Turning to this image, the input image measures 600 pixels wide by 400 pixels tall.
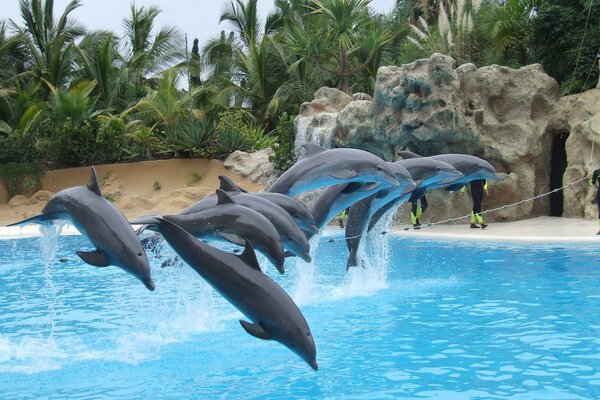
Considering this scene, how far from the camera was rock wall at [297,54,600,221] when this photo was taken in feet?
48.0

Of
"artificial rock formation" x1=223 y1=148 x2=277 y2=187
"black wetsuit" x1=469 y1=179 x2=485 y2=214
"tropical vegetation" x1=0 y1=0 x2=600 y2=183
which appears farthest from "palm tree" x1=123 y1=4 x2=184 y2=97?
"black wetsuit" x1=469 y1=179 x2=485 y2=214

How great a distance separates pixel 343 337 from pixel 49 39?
83.8ft

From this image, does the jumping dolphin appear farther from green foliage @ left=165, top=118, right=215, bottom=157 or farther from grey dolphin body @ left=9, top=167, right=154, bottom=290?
green foliage @ left=165, top=118, right=215, bottom=157

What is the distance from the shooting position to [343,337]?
21.5 feet

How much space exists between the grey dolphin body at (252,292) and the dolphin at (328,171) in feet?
6.31

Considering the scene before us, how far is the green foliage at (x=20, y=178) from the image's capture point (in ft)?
72.6

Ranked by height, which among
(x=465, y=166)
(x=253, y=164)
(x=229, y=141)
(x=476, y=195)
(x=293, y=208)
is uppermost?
(x=229, y=141)

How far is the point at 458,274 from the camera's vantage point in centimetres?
974

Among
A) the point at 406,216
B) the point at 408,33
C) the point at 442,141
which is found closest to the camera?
the point at 442,141

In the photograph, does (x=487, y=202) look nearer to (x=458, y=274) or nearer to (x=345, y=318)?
(x=458, y=274)

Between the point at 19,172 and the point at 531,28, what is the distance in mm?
15749

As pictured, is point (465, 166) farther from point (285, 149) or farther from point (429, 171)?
point (285, 149)

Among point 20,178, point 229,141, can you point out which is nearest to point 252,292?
point 229,141

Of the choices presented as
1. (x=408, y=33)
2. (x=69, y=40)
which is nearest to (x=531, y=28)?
(x=408, y=33)
